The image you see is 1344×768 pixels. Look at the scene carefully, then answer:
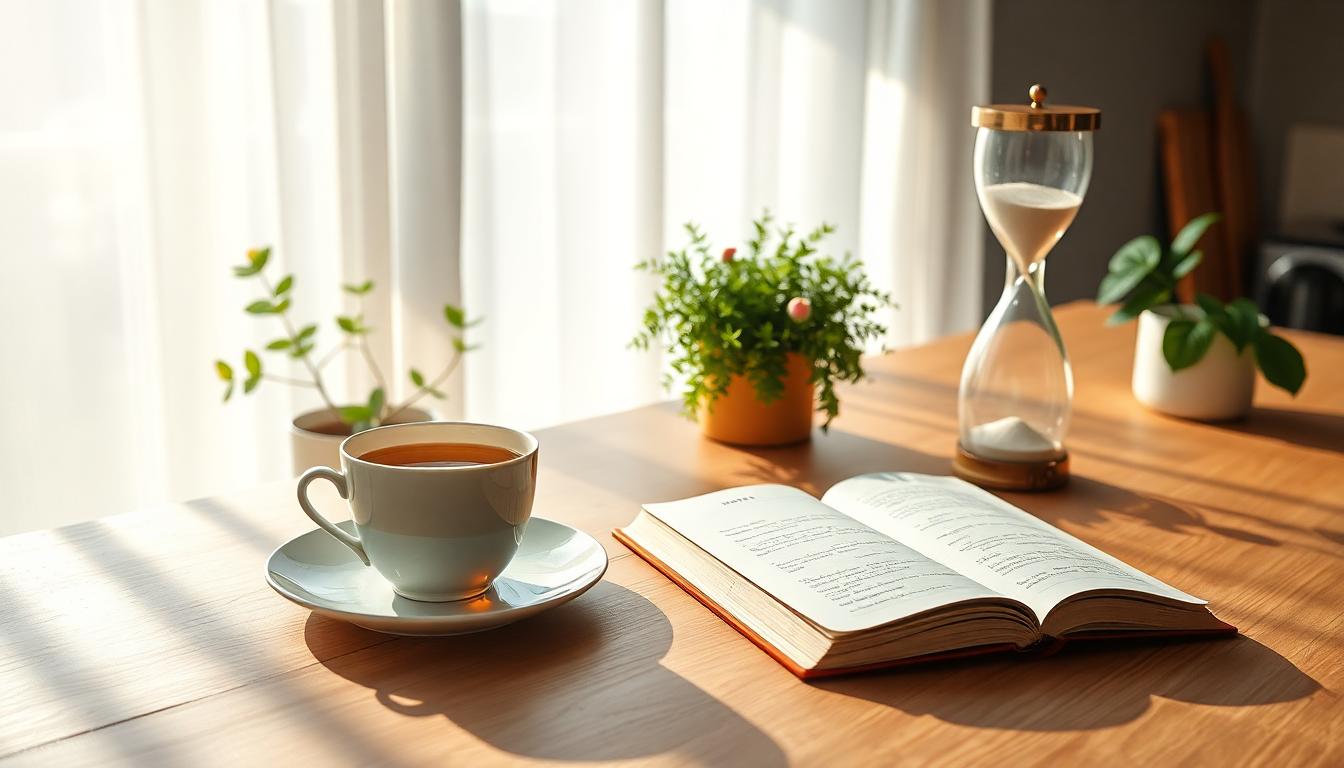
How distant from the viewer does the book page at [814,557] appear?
0.74 metres

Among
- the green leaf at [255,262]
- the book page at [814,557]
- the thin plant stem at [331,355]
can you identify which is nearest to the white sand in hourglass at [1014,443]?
the book page at [814,557]

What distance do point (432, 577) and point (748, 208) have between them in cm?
196

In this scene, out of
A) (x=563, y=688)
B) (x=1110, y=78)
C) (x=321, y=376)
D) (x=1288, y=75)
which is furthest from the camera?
(x=1288, y=75)

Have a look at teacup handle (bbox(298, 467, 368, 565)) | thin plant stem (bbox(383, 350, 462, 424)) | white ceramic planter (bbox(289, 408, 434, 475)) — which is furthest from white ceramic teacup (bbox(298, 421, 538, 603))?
thin plant stem (bbox(383, 350, 462, 424))

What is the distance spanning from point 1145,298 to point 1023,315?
34 centimetres

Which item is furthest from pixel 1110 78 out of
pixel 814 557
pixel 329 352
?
pixel 814 557

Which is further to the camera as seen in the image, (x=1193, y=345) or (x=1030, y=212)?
(x=1193, y=345)

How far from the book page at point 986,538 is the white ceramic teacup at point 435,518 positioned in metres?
0.31

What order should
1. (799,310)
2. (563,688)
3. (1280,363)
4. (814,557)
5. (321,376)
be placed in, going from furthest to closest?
(321,376)
(1280,363)
(799,310)
(814,557)
(563,688)

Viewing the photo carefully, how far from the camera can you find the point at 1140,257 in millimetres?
1359

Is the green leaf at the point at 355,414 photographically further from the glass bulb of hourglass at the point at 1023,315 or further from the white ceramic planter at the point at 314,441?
the glass bulb of hourglass at the point at 1023,315

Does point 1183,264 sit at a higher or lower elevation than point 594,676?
higher

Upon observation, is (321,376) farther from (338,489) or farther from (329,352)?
(338,489)

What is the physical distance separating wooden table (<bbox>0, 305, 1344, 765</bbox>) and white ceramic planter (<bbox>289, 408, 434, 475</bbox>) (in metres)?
0.56
